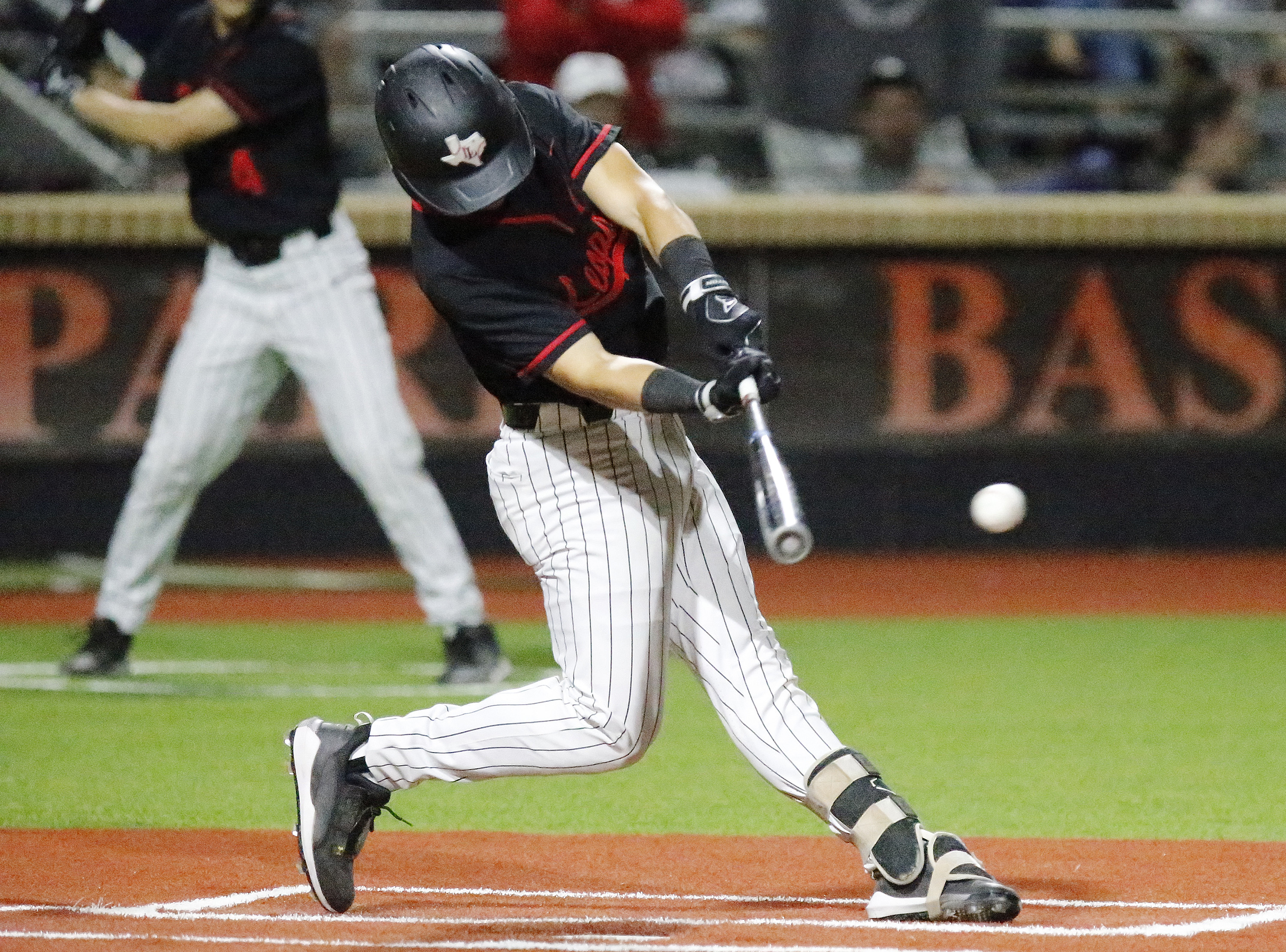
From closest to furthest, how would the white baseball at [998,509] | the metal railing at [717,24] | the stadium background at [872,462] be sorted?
the white baseball at [998,509], the stadium background at [872,462], the metal railing at [717,24]

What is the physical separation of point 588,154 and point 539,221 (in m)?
0.18

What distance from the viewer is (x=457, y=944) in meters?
3.41

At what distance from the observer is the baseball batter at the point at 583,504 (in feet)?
11.7

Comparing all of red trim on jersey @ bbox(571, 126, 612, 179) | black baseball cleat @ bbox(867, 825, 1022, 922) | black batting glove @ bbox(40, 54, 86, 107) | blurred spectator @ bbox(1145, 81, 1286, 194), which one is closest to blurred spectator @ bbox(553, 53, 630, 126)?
black batting glove @ bbox(40, 54, 86, 107)

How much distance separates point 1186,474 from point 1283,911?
6575 mm

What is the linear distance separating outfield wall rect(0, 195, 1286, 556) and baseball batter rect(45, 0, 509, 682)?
9.63 ft

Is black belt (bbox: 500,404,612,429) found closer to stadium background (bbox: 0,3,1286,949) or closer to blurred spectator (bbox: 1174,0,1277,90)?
stadium background (bbox: 0,3,1286,949)

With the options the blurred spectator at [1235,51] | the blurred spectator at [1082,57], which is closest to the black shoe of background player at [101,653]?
the blurred spectator at [1082,57]

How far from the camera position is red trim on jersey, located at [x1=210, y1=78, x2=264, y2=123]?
6141 millimetres

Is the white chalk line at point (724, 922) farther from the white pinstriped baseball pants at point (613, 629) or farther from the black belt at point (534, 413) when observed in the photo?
the black belt at point (534, 413)

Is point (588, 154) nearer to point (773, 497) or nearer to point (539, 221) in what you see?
point (539, 221)

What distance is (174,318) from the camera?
9.38 metres

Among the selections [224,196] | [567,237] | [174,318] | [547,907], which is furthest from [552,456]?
[174,318]

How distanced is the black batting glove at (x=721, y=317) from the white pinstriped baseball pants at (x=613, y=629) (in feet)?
0.77
